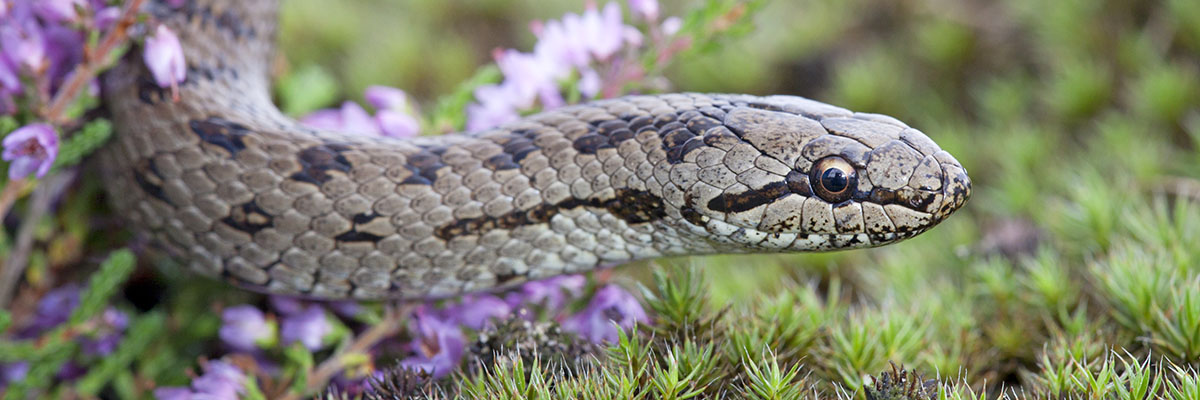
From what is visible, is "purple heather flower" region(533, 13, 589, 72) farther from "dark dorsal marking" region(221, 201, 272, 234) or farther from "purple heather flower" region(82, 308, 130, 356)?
"purple heather flower" region(82, 308, 130, 356)

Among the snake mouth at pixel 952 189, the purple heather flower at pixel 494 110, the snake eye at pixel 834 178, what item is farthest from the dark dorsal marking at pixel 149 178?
the snake mouth at pixel 952 189

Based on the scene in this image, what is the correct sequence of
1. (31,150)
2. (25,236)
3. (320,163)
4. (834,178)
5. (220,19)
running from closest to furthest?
(834,178) → (31,150) → (320,163) → (25,236) → (220,19)

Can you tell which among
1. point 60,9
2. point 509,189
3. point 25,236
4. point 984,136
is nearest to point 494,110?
point 509,189

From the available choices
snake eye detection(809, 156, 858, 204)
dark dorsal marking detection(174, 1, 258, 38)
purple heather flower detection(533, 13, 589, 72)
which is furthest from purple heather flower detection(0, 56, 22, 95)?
snake eye detection(809, 156, 858, 204)

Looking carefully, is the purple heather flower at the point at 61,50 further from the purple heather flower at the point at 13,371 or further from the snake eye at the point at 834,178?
the snake eye at the point at 834,178

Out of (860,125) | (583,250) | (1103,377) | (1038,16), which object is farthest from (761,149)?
(1038,16)

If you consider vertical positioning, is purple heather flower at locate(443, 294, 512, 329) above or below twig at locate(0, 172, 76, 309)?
below

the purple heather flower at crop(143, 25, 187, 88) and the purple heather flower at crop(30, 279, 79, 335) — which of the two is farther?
the purple heather flower at crop(30, 279, 79, 335)

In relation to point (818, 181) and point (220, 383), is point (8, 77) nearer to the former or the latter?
point (220, 383)
